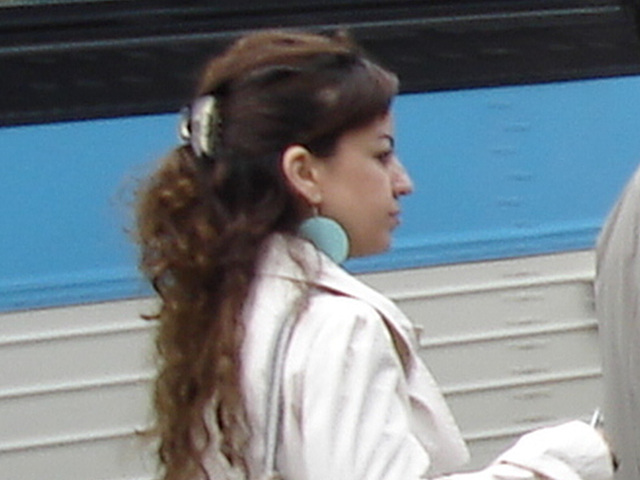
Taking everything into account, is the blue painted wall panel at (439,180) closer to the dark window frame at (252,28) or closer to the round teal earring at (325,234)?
the dark window frame at (252,28)

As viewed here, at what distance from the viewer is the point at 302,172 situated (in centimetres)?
176

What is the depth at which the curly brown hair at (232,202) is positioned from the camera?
176 centimetres

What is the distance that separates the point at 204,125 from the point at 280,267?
0.58 feet

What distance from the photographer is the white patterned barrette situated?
5.89ft

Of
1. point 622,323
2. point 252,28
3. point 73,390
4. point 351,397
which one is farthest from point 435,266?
point 351,397

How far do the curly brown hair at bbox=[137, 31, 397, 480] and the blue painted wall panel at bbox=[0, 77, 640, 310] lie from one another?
1722 mm

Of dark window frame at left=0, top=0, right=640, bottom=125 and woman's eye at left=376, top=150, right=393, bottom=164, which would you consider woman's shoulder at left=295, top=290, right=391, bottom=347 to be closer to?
woman's eye at left=376, top=150, right=393, bottom=164

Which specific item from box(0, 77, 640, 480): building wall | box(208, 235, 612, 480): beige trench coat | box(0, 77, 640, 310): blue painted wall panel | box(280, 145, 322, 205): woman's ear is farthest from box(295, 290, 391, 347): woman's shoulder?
box(0, 77, 640, 310): blue painted wall panel

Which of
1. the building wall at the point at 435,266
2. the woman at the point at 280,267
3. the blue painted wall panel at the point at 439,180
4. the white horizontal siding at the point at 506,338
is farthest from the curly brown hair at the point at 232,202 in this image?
the white horizontal siding at the point at 506,338

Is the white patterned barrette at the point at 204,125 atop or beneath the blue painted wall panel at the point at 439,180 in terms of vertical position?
atop

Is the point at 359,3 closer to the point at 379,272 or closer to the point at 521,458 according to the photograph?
the point at 379,272

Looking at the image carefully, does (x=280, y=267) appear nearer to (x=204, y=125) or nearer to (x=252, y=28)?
(x=204, y=125)

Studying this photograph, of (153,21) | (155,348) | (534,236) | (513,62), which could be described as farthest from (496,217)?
(155,348)

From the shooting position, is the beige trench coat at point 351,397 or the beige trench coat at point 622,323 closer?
the beige trench coat at point 351,397
